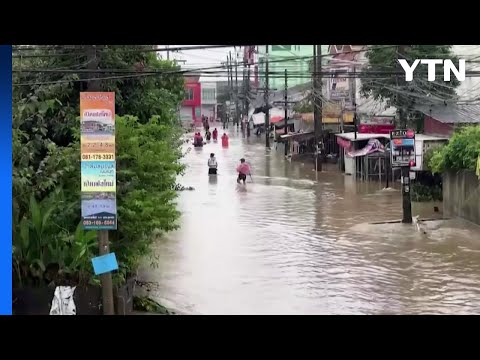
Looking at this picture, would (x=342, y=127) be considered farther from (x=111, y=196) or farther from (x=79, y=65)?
(x=111, y=196)

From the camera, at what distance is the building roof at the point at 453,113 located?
83.0 ft

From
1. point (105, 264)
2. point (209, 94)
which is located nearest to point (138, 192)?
point (105, 264)

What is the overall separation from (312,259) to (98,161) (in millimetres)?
6700

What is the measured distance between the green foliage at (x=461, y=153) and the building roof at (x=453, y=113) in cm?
618

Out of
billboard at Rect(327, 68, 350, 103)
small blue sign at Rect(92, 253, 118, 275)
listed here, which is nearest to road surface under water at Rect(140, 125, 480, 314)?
small blue sign at Rect(92, 253, 118, 275)

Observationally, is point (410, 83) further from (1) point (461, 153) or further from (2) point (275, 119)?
(2) point (275, 119)

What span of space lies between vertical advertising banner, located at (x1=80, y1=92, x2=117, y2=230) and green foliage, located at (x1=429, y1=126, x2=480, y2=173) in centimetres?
1146

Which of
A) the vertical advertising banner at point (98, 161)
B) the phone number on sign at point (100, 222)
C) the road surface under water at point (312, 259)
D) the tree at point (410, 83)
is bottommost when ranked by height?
the road surface under water at point (312, 259)

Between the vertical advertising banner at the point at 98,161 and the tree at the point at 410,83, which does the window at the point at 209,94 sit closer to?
the tree at the point at 410,83

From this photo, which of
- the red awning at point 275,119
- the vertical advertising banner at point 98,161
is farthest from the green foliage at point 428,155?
the red awning at point 275,119

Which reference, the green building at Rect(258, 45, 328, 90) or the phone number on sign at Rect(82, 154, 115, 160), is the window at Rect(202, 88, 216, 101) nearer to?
the green building at Rect(258, 45, 328, 90)

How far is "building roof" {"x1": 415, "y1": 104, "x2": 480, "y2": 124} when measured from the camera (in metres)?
25.3

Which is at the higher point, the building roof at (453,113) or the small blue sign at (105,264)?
the building roof at (453,113)
